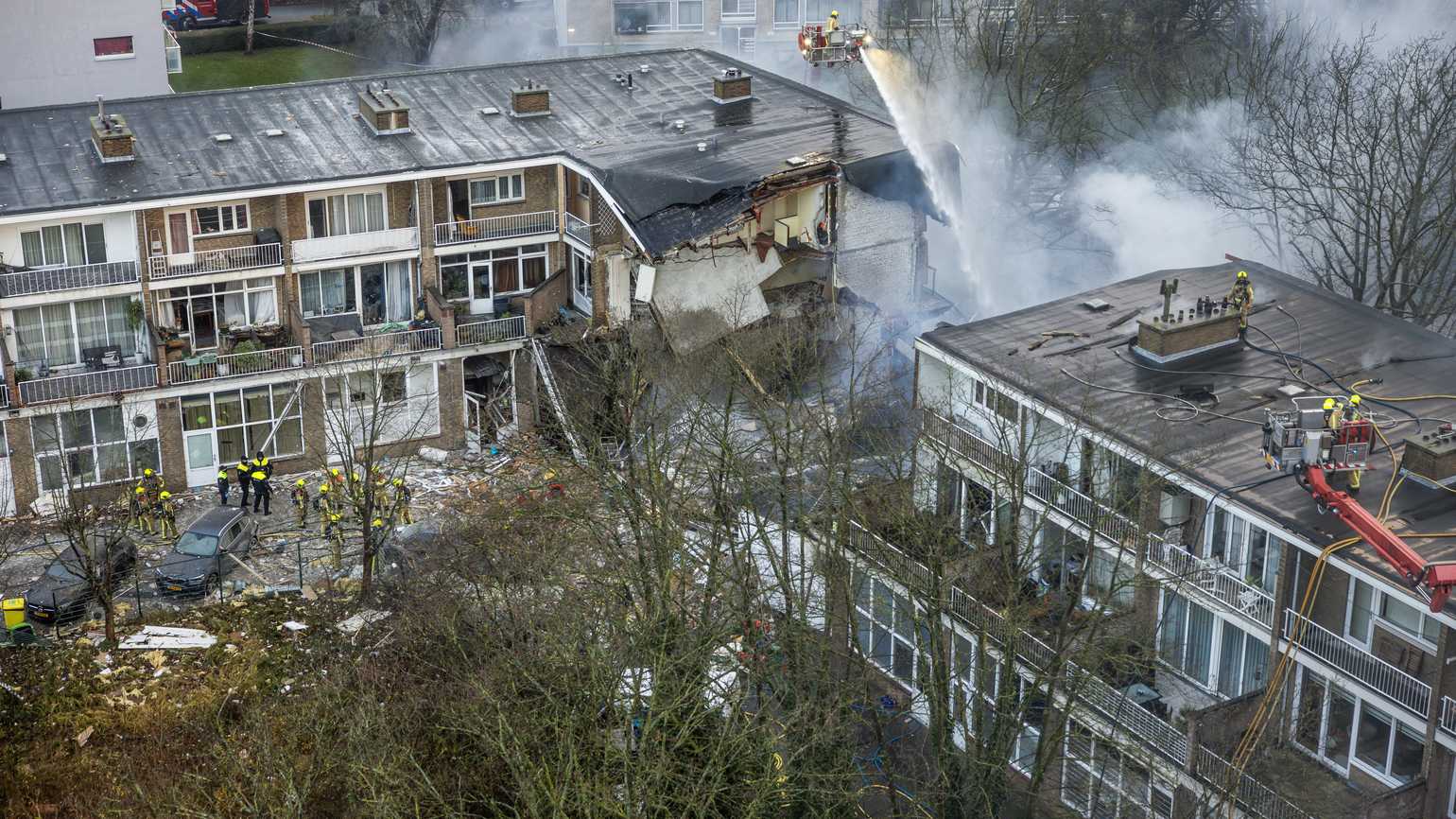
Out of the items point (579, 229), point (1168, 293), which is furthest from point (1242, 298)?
point (579, 229)

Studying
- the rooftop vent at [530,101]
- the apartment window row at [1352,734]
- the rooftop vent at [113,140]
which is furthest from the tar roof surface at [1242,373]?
the rooftop vent at [113,140]

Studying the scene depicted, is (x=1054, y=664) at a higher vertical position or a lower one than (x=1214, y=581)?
lower

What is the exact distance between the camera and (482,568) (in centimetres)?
3316

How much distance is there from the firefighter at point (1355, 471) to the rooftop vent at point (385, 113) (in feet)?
81.6

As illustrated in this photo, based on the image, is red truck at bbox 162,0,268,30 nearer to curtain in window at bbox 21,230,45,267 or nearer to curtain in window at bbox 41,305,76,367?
curtain in window at bbox 21,230,45,267

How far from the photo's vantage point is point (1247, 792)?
24.7 m

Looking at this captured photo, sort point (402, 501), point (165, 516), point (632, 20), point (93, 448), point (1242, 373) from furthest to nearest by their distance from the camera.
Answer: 1. point (632, 20)
2. point (93, 448)
3. point (165, 516)
4. point (402, 501)
5. point (1242, 373)

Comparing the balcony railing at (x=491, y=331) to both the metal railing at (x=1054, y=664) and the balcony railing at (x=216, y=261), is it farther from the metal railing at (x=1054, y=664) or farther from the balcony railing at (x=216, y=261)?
the metal railing at (x=1054, y=664)

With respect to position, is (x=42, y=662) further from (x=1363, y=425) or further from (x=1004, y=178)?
(x=1004, y=178)

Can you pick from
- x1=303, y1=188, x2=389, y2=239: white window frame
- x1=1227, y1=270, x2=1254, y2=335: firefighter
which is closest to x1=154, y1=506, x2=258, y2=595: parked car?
x1=303, y1=188, x2=389, y2=239: white window frame

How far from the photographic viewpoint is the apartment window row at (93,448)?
38.3 meters

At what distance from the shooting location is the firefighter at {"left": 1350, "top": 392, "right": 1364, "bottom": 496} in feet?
80.0

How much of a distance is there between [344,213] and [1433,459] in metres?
25.8

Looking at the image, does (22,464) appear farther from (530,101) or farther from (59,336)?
(530,101)
